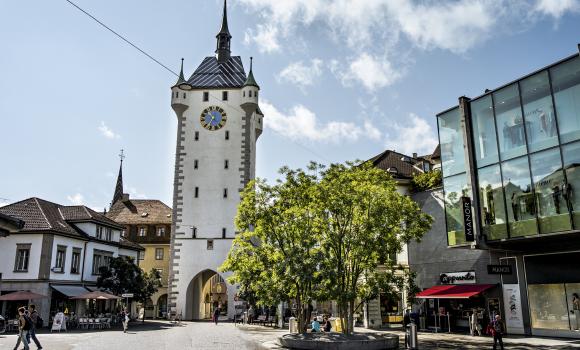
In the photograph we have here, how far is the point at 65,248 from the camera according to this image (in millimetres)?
41875

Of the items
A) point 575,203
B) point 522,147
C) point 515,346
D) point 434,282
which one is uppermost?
point 522,147

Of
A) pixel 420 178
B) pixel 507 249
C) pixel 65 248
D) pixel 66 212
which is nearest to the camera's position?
pixel 507 249

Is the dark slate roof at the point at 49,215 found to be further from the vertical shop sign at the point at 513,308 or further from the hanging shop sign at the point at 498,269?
the vertical shop sign at the point at 513,308

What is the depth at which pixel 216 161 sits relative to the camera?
52719mm

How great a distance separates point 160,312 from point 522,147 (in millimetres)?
50119

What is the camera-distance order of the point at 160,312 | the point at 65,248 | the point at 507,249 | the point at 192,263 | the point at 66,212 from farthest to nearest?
1. the point at 160,312
2. the point at 192,263
3. the point at 66,212
4. the point at 65,248
5. the point at 507,249

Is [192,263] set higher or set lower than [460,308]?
higher

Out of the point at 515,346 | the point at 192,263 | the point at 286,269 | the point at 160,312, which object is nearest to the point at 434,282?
the point at 515,346

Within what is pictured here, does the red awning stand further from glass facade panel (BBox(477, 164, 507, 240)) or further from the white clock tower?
the white clock tower

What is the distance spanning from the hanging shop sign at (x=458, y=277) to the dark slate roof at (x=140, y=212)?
4074 centimetres

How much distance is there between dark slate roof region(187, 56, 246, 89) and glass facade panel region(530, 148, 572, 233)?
3731 cm

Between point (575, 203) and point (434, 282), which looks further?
point (434, 282)

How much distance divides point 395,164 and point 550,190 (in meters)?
20.1

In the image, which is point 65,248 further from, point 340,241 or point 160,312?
point 340,241
